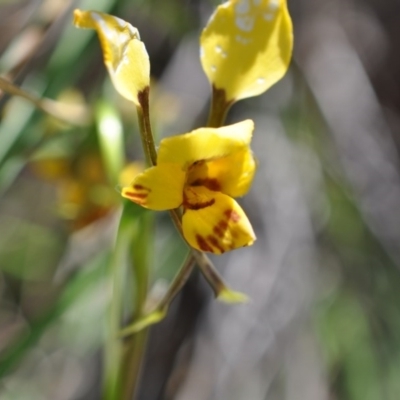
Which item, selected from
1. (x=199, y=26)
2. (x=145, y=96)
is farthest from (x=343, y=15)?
(x=145, y=96)

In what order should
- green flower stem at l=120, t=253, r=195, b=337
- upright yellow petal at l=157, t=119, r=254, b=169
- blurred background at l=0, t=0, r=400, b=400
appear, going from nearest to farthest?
upright yellow petal at l=157, t=119, r=254, b=169 < green flower stem at l=120, t=253, r=195, b=337 < blurred background at l=0, t=0, r=400, b=400

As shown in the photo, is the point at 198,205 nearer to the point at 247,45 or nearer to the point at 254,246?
the point at 247,45

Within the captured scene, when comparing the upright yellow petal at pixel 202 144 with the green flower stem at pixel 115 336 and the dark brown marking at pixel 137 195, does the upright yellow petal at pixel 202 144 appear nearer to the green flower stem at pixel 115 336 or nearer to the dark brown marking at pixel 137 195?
the dark brown marking at pixel 137 195

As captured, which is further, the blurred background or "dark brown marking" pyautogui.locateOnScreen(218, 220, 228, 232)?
the blurred background

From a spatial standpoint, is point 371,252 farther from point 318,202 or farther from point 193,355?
point 193,355

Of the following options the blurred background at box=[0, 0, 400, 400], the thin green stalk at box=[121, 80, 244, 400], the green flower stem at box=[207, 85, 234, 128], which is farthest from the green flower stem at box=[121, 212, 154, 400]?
the blurred background at box=[0, 0, 400, 400]

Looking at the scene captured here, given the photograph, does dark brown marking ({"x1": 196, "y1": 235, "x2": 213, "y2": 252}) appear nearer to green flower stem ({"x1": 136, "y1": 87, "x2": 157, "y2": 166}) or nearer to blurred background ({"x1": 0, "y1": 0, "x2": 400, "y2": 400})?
green flower stem ({"x1": 136, "y1": 87, "x2": 157, "y2": 166})

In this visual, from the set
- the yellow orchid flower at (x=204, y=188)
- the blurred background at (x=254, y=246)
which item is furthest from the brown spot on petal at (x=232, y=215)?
the blurred background at (x=254, y=246)
